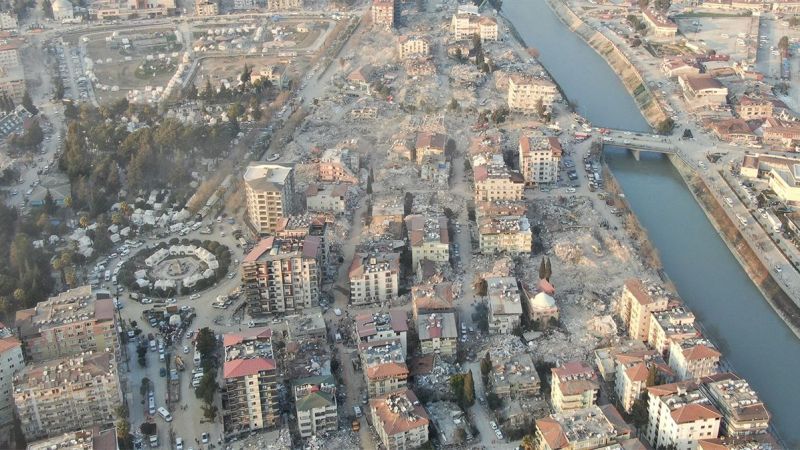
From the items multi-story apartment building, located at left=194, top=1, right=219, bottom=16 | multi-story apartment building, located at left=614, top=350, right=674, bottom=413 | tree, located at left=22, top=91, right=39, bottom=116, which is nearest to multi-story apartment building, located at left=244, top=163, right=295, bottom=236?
multi-story apartment building, located at left=614, top=350, right=674, bottom=413

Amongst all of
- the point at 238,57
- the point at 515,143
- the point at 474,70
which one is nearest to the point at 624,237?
the point at 515,143

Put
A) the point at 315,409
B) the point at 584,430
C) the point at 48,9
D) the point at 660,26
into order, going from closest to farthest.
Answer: the point at 584,430 → the point at 315,409 → the point at 660,26 → the point at 48,9

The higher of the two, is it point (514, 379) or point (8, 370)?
point (8, 370)

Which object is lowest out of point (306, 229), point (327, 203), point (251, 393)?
point (251, 393)

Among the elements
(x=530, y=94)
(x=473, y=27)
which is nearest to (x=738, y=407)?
(x=530, y=94)

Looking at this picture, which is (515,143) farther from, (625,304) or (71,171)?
(71,171)

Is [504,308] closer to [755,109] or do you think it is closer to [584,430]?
[584,430]

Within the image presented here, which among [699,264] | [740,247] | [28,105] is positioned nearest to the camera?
[699,264]
